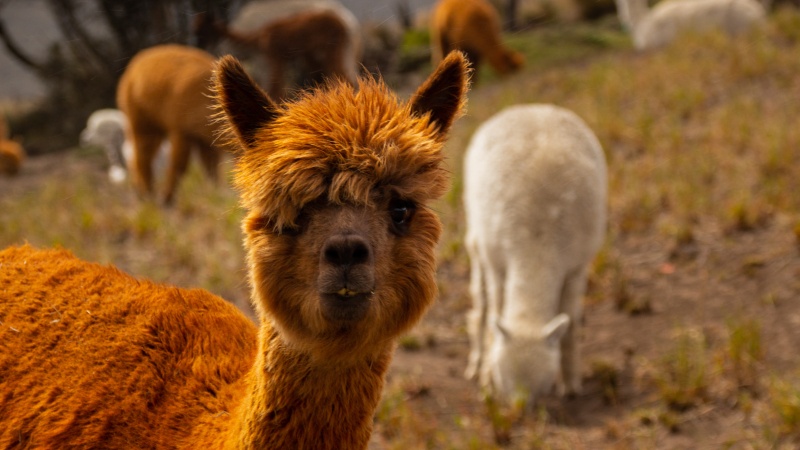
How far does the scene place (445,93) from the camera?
2.10 metres

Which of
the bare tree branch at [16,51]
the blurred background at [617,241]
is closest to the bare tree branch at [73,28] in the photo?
the blurred background at [617,241]

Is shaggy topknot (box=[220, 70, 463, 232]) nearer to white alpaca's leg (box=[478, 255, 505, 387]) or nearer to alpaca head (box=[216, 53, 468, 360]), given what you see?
alpaca head (box=[216, 53, 468, 360])

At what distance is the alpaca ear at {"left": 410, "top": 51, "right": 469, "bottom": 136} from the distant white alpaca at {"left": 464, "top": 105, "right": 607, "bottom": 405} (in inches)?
125

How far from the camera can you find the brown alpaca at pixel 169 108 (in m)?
5.57

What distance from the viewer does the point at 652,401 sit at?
4.78 metres

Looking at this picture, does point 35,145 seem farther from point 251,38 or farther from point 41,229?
point 251,38

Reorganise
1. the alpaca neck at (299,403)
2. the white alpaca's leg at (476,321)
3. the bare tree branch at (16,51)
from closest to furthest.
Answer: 1. the alpaca neck at (299,403)
2. the bare tree branch at (16,51)
3. the white alpaca's leg at (476,321)

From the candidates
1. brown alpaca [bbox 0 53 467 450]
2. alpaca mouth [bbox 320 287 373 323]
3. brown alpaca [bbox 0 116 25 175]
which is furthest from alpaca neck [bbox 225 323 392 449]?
brown alpaca [bbox 0 116 25 175]

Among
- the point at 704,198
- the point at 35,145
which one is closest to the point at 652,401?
the point at 704,198

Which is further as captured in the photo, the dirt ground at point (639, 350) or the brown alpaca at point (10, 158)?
the brown alpaca at point (10, 158)

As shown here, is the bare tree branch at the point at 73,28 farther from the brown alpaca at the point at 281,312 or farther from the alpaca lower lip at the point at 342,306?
the alpaca lower lip at the point at 342,306

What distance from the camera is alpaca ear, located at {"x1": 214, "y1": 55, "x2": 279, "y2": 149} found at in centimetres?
193

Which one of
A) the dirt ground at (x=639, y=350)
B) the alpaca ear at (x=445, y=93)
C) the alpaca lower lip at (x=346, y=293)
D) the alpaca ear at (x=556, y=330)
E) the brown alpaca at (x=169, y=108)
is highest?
the alpaca ear at (x=445, y=93)

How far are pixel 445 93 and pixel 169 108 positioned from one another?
445 cm
